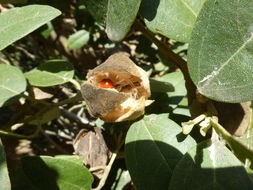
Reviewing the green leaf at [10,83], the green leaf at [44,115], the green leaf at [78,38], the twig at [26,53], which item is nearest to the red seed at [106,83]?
the green leaf at [10,83]

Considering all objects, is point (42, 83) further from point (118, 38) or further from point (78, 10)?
point (78, 10)

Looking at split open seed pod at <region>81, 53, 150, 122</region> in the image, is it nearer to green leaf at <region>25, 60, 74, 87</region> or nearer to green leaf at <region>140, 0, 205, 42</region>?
green leaf at <region>140, 0, 205, 42</region>

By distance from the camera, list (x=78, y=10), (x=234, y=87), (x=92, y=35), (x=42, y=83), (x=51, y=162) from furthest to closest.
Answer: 1. (x=92, y=35)
2. (x=78, y=10)
3. (x=42, y=83)
4. (x=51, y=162)
5. (x=234, y=87)

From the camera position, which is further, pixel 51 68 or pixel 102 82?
pixel 51 68

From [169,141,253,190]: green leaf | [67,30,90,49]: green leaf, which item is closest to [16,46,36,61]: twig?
[67,30,90,49]: green leaf

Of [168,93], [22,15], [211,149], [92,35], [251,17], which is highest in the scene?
[251,17]

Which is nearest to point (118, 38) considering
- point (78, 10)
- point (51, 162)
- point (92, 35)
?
point (51, 162)

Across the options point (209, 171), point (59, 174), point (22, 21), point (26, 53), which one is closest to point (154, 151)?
point (209, 171)
